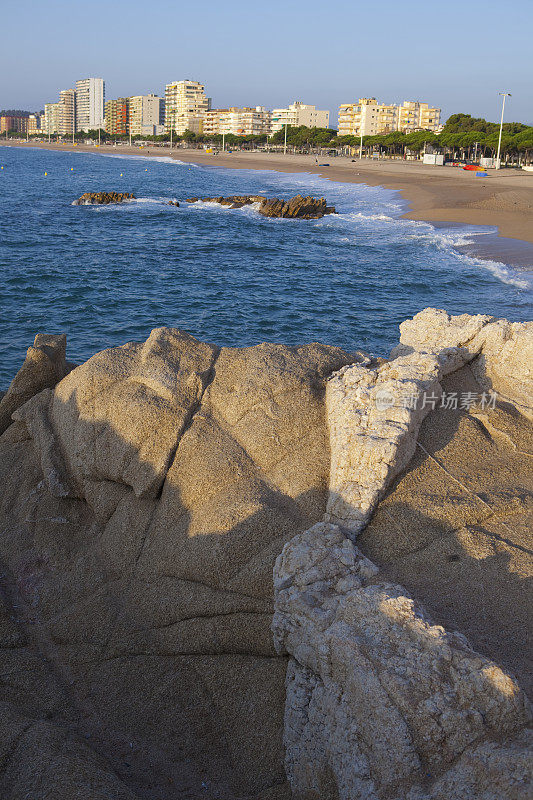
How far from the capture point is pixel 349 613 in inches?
147

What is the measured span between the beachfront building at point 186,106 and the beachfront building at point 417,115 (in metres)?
57.8

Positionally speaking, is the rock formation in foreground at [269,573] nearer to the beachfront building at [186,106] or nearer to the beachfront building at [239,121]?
the beachfront building at [239,121]

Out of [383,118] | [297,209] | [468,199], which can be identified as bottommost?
[297,209]

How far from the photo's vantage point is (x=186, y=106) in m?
186

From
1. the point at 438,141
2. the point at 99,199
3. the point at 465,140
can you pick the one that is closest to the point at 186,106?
the point at 438,141

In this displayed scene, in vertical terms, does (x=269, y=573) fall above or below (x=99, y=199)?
below

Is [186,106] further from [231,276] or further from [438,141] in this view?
[231,276]

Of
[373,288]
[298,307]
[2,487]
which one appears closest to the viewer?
[2,487]

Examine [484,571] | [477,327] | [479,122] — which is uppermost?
[479,122]

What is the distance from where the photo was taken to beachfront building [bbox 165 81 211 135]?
7131 inches

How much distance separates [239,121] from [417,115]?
45.5 m

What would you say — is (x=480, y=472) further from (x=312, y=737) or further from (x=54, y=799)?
(x=54, y=799)

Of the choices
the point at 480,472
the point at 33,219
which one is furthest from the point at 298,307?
the point at 33,219

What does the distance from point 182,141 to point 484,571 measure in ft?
532
